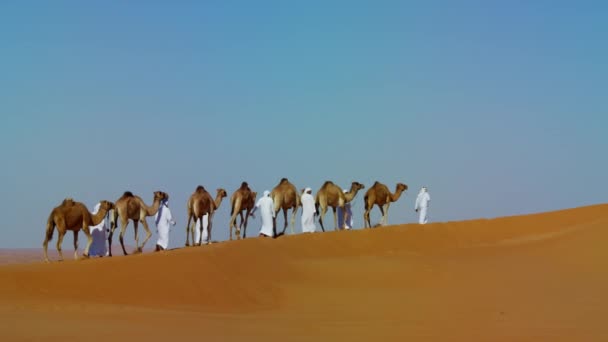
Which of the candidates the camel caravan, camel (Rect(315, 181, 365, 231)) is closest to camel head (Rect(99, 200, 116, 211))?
the camel caravan

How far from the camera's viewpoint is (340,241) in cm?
2795

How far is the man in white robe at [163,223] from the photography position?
1014 inches

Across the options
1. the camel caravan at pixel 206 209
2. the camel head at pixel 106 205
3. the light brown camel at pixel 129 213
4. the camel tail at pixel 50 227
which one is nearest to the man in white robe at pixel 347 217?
the camel caravan at pixel 206 209

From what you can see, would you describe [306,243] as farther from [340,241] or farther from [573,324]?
[573,324]

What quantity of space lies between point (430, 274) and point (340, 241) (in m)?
6.24

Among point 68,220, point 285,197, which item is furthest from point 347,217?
point 68,220

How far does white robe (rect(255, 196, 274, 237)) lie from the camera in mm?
28234

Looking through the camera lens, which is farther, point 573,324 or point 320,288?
point 320,288

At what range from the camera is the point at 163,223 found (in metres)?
25.8

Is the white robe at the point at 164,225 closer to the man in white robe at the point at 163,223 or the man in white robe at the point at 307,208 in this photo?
the man in white robe at the point at 163,223

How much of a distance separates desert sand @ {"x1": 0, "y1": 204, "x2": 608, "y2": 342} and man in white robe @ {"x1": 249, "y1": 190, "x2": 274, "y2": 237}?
5.11ft

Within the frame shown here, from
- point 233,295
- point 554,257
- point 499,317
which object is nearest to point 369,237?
point 554,257

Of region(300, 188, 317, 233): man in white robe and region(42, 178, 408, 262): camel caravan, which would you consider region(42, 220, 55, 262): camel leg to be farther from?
region(300, 188, 317, 233): man in white robe

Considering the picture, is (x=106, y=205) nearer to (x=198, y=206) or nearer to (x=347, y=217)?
(x=198, y=206)
